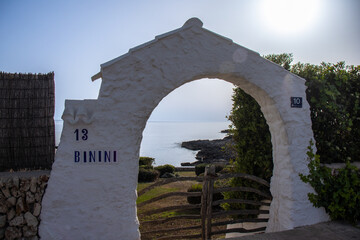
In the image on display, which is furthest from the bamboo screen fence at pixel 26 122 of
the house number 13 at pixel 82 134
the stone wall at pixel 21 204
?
the house number 13 at pixel 82 134

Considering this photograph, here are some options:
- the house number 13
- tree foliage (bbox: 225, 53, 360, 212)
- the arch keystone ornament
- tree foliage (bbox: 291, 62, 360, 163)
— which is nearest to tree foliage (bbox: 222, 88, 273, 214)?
tree foliage (bbox: 225, 53, 360, 212)

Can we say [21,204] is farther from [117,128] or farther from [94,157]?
[117,128]

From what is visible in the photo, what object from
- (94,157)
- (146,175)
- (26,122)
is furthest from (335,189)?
(146,175)

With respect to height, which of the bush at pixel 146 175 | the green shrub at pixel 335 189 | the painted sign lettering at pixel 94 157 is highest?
the painted sign lettering at pixel 94 157

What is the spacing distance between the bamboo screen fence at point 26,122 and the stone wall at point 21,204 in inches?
12.4

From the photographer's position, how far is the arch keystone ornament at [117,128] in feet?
10.8

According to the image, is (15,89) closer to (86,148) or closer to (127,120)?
(86,148)

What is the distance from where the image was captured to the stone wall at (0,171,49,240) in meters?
3.18

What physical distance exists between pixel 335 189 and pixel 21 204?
469cm

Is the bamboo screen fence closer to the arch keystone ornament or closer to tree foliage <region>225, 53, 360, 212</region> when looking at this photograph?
the arch keystone ornament

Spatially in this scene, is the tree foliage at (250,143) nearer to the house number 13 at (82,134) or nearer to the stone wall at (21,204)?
the house number 13 at (82,134)

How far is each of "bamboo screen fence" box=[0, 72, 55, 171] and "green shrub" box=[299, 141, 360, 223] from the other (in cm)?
405

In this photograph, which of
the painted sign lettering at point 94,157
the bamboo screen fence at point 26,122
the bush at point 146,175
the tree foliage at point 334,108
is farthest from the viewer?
the bush at point 146,175

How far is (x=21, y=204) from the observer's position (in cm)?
321
